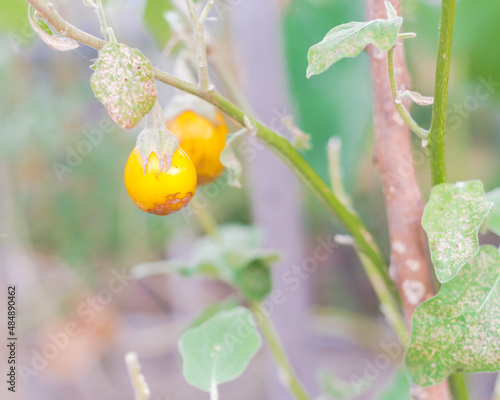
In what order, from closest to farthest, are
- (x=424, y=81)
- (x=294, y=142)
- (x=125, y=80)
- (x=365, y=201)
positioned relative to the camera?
(x=125, y=80) < (x=294, y=142) < (x=424, y=81) < (x=365, y=201)

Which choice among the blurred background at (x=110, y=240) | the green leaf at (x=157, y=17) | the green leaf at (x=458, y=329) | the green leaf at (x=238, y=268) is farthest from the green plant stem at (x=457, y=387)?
the blurred background at (x=110, y=240)

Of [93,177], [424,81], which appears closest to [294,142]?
[424,81]

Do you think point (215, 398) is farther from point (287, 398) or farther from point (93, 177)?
point (93, 177)

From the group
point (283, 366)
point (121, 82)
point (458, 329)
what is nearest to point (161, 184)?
point (121, 82)

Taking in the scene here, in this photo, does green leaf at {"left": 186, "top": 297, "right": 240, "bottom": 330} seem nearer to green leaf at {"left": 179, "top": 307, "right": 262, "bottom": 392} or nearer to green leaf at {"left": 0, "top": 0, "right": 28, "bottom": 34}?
green leaf at {"left": 179, "top": 307, "right": 262, "bottom": 392}

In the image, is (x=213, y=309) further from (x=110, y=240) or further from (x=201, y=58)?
(x=110, y=240)

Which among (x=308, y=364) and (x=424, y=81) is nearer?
(x=308, y=364)
